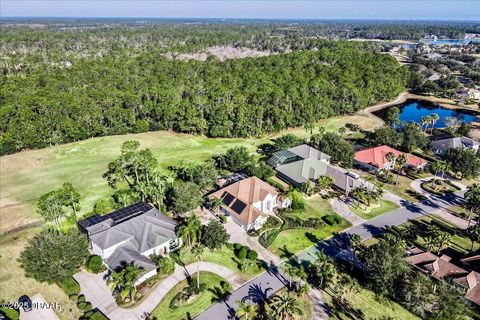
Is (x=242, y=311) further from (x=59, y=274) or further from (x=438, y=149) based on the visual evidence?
(x=438, y=149)

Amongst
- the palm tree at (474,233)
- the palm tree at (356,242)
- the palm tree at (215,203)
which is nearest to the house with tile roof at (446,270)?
the palm tree at (474,233)

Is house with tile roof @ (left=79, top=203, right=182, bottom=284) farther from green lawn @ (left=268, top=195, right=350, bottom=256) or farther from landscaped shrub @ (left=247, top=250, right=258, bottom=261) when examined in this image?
green lawn @ (left=268, top=195, right=350, bottom=256)

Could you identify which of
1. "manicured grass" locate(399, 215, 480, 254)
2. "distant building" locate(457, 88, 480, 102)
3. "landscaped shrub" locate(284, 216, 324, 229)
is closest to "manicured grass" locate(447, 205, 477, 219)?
"manicured grass" locate(399, 215, 480, 254)

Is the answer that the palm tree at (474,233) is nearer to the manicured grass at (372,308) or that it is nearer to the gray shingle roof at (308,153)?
the manicured grass at (372,308)

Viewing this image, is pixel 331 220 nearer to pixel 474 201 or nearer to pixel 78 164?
pixel 474 201

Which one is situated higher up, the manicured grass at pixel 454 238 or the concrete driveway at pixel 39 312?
the concrete driveway at pixel 39 312

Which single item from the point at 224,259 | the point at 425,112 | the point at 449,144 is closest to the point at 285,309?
the point at 224,259
